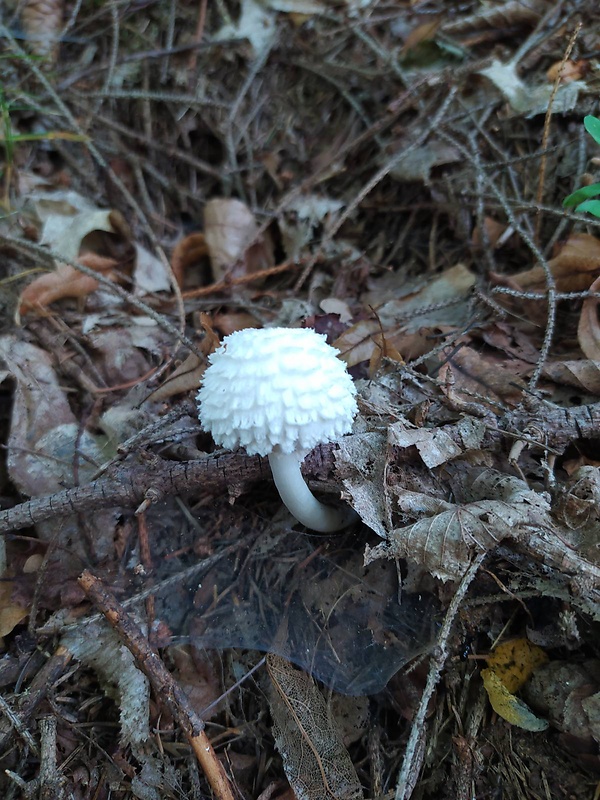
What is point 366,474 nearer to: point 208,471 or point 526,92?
point 208,471

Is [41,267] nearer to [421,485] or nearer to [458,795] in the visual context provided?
[421,485]

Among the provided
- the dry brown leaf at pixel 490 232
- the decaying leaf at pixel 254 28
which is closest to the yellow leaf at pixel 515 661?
the dry brown leaf at pixel 490 232

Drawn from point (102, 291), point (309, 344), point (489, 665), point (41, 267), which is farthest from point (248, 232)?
point (489, 665)

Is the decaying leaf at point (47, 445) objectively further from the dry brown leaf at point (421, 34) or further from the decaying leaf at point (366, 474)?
the dry brown leaf at point (421, 34)

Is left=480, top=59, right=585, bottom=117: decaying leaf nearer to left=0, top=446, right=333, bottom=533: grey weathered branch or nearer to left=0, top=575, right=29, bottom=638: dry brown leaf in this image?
left=0, top=446, right=333, bottom=533: grey weathered branch

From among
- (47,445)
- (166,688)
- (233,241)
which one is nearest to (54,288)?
(47,445)

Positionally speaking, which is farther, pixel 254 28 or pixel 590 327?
pixel 254 28

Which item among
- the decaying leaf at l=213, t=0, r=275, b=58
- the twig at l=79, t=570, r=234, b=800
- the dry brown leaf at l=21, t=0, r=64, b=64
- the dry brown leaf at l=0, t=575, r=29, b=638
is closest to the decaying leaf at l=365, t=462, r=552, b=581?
the twig at l=79, t=570, r=234, b=800
